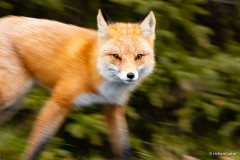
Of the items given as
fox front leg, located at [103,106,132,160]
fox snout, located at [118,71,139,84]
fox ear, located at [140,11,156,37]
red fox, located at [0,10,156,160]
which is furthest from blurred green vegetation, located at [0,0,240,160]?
fox snout, located at [118,71,139,84]

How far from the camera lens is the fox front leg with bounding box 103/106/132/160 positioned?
5.21 meters

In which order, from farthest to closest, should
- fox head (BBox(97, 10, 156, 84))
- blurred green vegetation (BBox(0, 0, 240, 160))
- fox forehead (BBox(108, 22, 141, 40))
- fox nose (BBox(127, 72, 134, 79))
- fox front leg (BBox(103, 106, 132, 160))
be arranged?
blurred green vegetation (BBox(0, 0, 240, 160))
fox front leg (BBox(103, 106, 132, 160))
fox forehead (BBox(108, 22, 141, 40))
fox head (BBox(97, 10, 156, 84))
fox nose (BBox(127, 72, 134, 79))

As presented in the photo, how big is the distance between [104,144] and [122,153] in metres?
1.29

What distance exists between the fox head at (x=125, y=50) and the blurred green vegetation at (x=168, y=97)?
112 centimetres

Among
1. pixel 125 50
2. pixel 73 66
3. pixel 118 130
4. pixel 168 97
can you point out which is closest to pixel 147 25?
pixel 125 50

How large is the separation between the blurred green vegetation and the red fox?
2.99ft

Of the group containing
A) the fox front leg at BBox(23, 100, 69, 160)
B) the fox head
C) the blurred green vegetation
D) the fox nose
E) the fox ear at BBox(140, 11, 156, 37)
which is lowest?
the fox front leg at BBox(23, 100, 69, 160)

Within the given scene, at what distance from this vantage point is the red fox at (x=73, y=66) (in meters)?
4.69

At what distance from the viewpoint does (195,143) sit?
22.9ft

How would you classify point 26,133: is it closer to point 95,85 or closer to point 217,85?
point 95,85

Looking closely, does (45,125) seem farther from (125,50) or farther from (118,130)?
(125,50)

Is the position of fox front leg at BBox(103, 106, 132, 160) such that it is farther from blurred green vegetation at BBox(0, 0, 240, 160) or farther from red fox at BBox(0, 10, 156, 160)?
blurred green vegetation at BBox(0, 0, 240, 160)

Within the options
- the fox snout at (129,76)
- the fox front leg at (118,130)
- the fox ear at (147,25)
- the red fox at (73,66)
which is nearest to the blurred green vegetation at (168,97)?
the fox front leg at (118,130)

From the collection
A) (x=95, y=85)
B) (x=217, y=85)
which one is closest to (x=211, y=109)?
(x=217, y=85)
